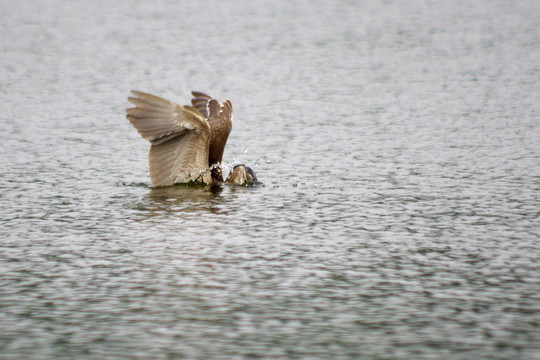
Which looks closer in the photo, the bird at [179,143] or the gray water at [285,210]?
the gray water at [285,210]

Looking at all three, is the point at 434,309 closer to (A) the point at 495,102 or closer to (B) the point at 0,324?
(B) the point at 0,324

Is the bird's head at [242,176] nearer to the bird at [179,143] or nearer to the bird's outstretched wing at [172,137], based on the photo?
the bird at [179,143]

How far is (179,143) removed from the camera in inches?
340

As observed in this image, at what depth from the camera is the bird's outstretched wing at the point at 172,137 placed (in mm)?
8461

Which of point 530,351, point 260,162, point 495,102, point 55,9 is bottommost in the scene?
point 530,351

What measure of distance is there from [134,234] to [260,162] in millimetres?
2986

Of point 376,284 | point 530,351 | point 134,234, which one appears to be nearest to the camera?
point 530,351

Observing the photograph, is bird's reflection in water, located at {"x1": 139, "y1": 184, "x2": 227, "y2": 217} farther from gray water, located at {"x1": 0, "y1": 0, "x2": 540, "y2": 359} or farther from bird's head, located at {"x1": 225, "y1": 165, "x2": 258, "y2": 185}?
bird's head, located at {"x1": 225, "y1": 165, "x2": 258, "y2": 185}

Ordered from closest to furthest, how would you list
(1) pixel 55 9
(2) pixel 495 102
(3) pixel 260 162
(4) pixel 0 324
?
(4) pixel 0 324
(3) pixel 260 162
(2) pixel 495 102
(1) pixel 55 9

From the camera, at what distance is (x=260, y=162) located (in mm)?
9836

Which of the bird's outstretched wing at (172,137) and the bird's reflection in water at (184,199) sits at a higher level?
the bird's outstretched wing at (172,137)

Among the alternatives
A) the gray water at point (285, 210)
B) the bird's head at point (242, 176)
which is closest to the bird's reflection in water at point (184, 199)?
the gray water at point (285, 210)

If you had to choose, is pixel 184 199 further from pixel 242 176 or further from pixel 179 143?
pixel 242 176

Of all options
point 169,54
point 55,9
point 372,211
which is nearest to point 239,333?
point 372,211
